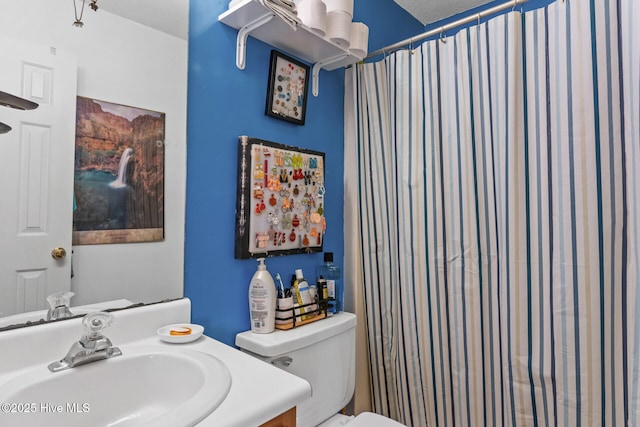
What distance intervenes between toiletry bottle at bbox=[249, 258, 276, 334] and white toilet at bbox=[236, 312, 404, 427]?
0.09ft

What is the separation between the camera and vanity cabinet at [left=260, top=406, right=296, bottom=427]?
0.75 metres

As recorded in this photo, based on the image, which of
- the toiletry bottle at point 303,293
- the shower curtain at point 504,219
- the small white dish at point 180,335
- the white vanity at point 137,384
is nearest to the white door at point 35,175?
the white vanity at point 137,384

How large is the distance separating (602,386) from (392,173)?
3.19ft

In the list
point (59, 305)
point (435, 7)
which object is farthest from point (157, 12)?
point (435, 7)

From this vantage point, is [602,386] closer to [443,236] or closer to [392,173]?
[443,236]

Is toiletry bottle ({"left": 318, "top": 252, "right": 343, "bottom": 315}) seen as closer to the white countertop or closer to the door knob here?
the white countertop

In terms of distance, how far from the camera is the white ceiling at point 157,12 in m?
0.98

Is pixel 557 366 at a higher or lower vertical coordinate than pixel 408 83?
lower

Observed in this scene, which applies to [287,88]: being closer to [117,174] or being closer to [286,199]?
[286,199]

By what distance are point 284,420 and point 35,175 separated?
2.58 ft

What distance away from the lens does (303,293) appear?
1.36 metres

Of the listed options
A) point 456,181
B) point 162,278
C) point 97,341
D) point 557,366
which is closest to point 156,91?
point 162,278

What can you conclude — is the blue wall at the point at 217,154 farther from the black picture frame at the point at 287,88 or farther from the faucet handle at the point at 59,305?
the faucet handle at the point at 59,305

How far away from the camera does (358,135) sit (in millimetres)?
1615
